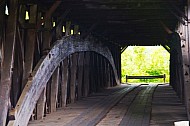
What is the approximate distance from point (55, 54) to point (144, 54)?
29373 millimetres

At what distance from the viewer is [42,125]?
549 centimetres

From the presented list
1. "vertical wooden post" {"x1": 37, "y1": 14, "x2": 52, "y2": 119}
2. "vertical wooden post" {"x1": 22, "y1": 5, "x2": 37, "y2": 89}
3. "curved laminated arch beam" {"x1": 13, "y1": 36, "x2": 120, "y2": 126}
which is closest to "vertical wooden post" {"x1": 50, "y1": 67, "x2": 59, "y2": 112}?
"curved laminated arch beam" {"x1": 13, "y1": 36, "x2": 120, "y2": 126}

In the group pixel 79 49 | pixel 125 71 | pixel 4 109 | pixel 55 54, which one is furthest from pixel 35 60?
pixel 125 71

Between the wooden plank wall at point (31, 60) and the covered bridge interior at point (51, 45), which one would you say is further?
the covered bridge interior at point (51, 45)

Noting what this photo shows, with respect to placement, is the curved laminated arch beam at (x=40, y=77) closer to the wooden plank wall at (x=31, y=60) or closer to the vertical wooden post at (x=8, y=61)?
the wooden plank wall at (x=31, y=60)

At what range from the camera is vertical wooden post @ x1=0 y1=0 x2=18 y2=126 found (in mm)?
4488

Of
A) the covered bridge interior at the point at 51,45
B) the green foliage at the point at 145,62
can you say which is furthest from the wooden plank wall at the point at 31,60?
the green foliage at the point at 145,62

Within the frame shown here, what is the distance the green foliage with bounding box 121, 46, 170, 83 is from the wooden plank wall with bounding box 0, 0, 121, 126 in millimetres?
23311

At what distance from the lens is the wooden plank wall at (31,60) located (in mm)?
4645

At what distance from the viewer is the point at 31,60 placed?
5.39m

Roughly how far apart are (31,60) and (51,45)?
A: 111 centimetres

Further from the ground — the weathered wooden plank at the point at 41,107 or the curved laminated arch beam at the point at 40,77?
the curved laminated arch beam at the point at 40,77

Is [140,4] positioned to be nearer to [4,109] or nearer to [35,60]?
[35,60]

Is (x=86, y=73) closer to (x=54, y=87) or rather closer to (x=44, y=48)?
(x=54, y=87)
